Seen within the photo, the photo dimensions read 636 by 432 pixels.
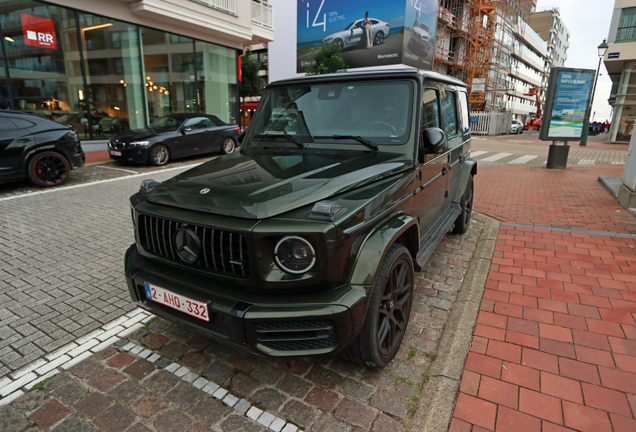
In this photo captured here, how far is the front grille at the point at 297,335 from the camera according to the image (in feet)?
6.72

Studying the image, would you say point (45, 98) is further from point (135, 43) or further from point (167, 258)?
point (167, 258)

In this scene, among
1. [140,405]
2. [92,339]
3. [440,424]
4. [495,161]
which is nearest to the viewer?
[440,424]

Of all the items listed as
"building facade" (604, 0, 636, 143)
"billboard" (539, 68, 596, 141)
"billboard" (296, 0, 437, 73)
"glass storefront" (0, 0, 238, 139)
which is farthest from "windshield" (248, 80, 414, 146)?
"billboard" (296, 0, 437, 73)

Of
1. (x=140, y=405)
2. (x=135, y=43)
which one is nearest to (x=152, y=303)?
(x=140, y=405)

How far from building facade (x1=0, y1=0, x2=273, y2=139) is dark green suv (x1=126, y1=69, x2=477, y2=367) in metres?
13.2

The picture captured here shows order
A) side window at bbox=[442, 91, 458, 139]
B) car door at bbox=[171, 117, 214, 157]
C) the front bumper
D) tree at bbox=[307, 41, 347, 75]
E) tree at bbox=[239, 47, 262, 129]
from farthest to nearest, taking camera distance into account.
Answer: tree at bbox=[239, 47, 262, 129]
tree at bbox=[307, 41, 347, 75]
car door at bbox=[171, 117, 214, 157]
side window at bbox=[442, 91, 458, 139]
the front bumper

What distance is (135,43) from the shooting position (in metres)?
15.3

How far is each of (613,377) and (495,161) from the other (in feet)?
42.5

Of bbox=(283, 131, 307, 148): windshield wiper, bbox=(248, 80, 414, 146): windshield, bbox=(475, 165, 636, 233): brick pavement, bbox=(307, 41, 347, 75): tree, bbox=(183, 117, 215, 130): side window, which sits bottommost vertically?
bbox=(475, 165, 636, 233): brick pavement

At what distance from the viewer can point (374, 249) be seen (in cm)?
226

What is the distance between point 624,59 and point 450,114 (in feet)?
91.5

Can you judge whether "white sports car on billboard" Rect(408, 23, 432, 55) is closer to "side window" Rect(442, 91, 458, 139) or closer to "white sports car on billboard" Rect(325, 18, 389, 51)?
"white sports car on billboard" Rect(325, 18, 389, 51)

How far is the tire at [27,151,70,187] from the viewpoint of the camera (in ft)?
26.1

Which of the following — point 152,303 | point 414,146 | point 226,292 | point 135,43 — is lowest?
point 152,303
